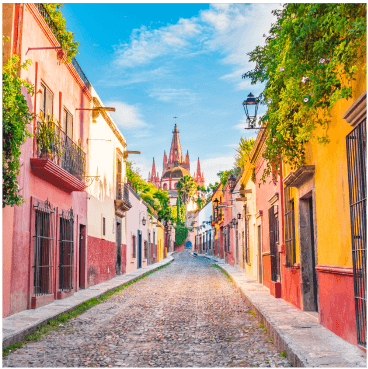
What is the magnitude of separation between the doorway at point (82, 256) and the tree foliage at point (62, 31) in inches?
219

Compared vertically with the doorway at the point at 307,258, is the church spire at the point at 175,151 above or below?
above

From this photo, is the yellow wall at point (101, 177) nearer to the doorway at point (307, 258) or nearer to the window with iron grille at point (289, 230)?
the window with iron grille at point (289, 230)

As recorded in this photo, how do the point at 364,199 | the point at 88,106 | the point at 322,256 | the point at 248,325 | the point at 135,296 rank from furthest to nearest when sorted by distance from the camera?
the point at 88,106, the point at 135,296, the point at 248,325, the point at 322,256, the point at 364,199

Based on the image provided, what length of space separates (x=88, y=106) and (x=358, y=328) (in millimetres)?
12352

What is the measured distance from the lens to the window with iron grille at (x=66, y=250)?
1247 cm

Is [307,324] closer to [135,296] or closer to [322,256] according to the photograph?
[322,256]

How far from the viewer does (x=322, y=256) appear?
7.34 metres

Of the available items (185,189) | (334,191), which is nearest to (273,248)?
(334,191)

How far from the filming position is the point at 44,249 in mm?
11172

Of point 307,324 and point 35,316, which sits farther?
point 35,316

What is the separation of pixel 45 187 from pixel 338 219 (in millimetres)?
7138

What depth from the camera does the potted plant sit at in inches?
409

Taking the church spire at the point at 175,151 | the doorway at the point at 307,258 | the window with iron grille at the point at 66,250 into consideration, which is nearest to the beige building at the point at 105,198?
the window with iron grille at the point at 66,250

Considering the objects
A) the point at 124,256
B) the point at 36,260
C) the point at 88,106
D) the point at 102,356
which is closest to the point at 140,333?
the point at 102,356
